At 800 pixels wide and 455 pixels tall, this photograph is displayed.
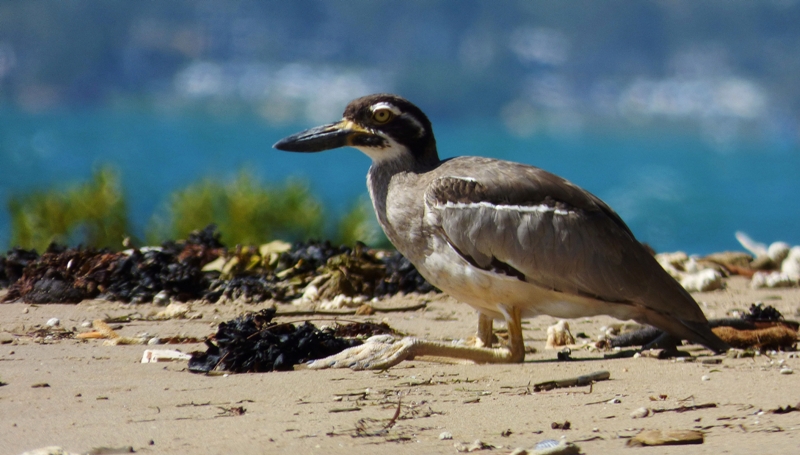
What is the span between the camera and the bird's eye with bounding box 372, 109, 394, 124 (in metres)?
6.89

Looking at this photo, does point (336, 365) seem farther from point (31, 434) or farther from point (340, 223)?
point (340, 223)

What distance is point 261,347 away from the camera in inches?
233

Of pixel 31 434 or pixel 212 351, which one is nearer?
pixel 31 434

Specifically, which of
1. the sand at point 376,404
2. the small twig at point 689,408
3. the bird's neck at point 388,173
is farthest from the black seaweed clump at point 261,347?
the small twig at point 689,408

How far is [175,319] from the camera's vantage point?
7.98m

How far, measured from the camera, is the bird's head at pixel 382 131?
691 centimetres

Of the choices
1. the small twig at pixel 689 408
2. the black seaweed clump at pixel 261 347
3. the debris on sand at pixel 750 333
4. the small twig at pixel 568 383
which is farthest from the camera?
the debris on sand at pixel 750 333

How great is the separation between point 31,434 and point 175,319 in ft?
12.2

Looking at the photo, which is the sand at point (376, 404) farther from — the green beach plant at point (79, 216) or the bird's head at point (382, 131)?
the green beach plant at point (79, 216)

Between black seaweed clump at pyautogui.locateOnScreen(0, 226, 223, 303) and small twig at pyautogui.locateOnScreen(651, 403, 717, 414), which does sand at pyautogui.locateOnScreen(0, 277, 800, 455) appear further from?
black seaweed clump at pyautogui.locateOnScreen(0, 226, 223, 303)

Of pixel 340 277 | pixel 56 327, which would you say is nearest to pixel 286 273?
pixel 340 277

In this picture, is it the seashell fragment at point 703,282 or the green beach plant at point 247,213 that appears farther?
the green beach plant at point 247,213

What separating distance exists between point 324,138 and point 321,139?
2cm

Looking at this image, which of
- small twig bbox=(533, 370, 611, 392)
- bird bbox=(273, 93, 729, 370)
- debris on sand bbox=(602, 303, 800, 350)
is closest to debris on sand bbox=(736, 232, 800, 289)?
debris on sand bbox=(602, 303, 800, 350)
